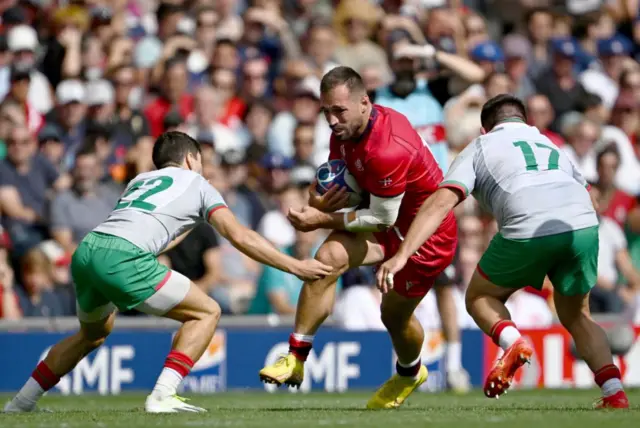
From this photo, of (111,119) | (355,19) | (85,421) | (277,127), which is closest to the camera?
(85,421)

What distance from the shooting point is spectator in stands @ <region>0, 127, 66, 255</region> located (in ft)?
46.3

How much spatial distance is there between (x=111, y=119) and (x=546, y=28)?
7216mm

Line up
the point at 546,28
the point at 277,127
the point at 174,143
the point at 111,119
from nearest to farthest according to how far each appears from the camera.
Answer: the point at 174,143
the point at 111,119
the point at 277,127
the point at 546,28

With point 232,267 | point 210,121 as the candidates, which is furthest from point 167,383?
point 210,121

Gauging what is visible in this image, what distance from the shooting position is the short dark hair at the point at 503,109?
374 inches

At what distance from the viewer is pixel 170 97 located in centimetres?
1636

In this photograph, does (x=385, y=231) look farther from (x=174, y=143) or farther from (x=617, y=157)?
(x=617, y=157)

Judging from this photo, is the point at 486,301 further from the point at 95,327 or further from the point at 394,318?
the point at 95,327

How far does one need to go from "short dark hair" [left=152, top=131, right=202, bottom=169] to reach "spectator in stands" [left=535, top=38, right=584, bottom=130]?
9.93m

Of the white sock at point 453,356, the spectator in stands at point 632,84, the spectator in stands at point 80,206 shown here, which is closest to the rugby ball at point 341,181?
the white sock at point 453,356

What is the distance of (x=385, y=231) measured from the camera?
9727 mm

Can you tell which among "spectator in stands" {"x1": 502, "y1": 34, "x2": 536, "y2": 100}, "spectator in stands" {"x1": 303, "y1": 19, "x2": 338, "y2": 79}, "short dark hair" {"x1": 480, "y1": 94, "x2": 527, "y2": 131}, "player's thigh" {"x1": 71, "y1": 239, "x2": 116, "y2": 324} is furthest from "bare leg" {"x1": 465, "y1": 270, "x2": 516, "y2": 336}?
"spectator in stands" {"x1": 502, "y1": 34, "x2": 536, "y2": 100}

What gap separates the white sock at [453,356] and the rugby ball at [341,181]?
4.13 meters

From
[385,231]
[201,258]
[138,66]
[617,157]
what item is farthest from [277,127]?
[385,231]
